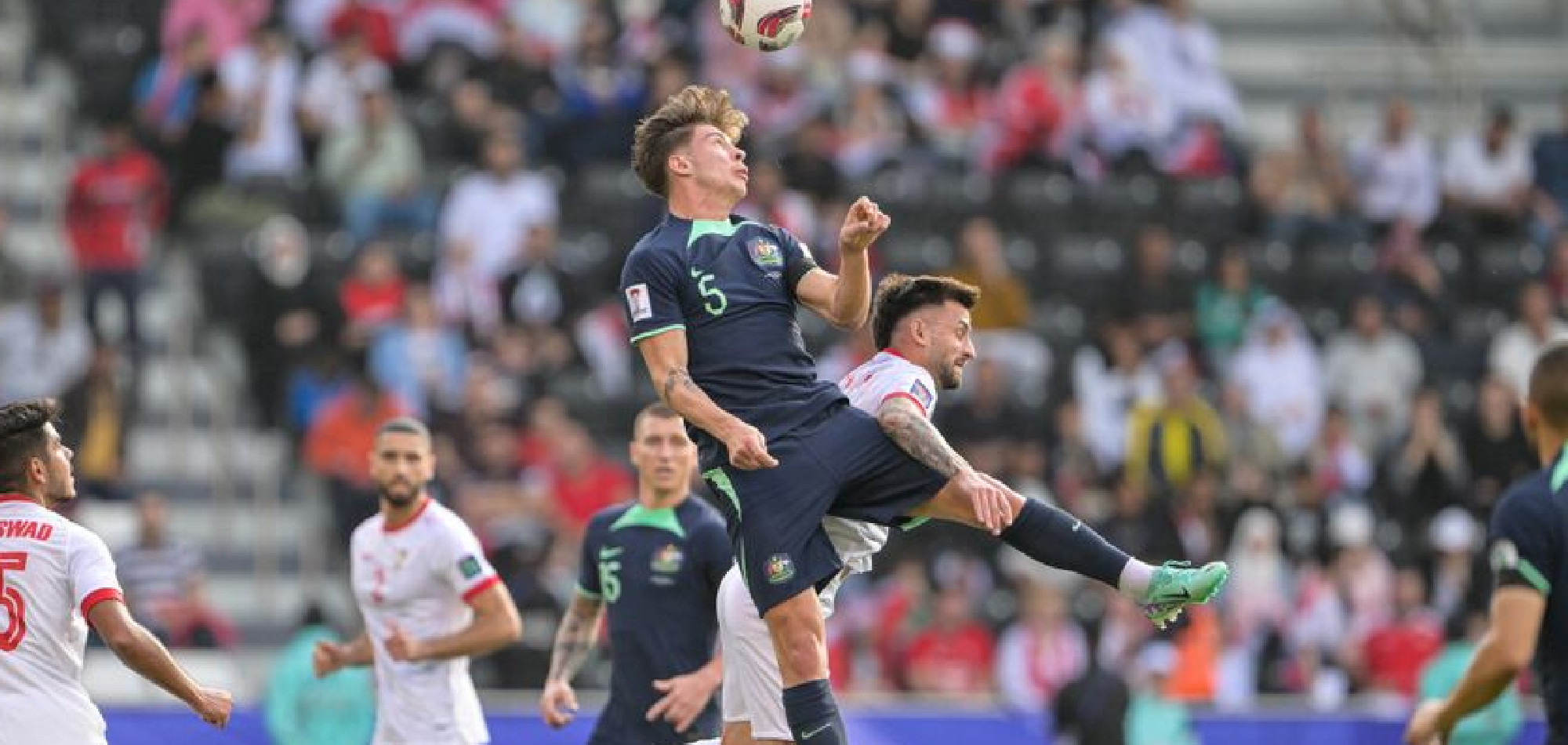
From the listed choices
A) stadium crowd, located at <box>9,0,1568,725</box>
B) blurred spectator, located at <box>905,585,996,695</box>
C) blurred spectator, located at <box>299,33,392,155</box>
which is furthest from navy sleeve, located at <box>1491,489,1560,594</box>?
blurred spectator, located at <box>299,33,392,155</box>

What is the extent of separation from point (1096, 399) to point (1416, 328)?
3299mm

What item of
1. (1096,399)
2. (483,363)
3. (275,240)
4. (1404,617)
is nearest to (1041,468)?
(1096,399)

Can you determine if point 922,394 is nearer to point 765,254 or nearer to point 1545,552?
point 765,254

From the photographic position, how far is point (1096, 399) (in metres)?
20.8

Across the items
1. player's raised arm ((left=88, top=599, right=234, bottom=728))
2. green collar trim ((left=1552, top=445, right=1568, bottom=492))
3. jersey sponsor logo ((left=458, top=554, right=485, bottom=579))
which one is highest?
jersey sponsor logo ((left=458, top=554, right=485, bottom=579))

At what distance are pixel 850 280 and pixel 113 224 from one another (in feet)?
38.3

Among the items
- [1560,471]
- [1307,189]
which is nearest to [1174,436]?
[1307,189]

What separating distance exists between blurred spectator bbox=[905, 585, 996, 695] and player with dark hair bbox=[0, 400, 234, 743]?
29.8 ft

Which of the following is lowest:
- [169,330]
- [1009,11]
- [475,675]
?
[475,675]

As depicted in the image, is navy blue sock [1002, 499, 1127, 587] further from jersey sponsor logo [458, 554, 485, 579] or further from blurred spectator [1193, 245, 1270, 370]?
blurred spectator [1193, 245, 1270, 370]

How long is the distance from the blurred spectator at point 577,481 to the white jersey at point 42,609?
9010 mm

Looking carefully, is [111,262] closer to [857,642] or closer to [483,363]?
→ [483,363]

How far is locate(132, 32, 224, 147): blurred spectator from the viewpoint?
21.0 meters

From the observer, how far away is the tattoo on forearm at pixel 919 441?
32.2 ft
